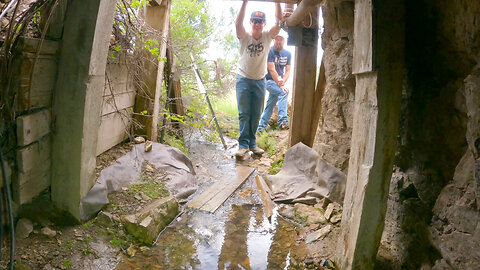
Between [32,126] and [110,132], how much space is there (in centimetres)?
152

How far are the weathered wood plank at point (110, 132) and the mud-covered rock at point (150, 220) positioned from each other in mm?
891

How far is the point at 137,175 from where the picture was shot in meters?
3.64

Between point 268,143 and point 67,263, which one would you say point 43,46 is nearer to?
point 67,263

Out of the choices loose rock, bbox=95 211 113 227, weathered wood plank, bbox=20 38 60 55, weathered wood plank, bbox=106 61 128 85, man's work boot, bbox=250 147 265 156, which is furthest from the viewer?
man's work boot, bbox=250 147 265 156

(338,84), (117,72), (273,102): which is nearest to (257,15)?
(273,102)

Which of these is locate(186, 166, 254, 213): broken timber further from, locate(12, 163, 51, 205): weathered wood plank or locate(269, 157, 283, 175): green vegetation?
locate(12, 163, 51, 205): weathered wood plank

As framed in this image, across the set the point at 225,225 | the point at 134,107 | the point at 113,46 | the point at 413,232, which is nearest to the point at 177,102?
the point at 134,107

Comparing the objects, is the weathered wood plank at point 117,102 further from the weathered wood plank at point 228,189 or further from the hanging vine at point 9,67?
the weathered wood plank at point 228,189

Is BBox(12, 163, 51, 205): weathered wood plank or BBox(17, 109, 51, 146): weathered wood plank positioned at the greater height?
BBox(17, 109, 51, 146): weathered wood plank

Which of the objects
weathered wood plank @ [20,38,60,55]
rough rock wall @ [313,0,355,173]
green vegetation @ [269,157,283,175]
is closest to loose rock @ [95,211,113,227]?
weathered wood plank @ [20,38,60,55]

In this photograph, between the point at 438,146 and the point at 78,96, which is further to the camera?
the point at 78,96

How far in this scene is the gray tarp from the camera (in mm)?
2842

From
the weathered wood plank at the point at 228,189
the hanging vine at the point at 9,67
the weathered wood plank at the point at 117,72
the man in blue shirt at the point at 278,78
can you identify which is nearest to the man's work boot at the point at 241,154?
the weathered wood plank at the point at 228,189

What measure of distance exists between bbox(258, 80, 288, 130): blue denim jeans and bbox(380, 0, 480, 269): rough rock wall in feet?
16.2
